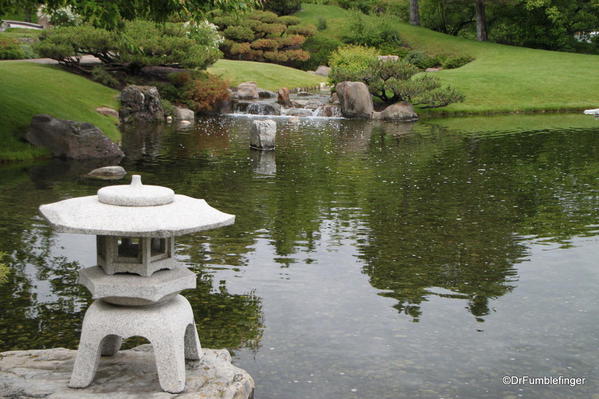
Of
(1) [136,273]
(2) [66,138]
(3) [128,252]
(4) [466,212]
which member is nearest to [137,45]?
(2) [66,138]

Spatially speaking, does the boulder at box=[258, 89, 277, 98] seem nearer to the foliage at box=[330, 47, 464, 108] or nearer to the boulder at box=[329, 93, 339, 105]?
the boulder at box=[329, 93, 339, 105]

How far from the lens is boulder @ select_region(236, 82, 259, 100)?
52.2 meters

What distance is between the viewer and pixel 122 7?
20.4 m

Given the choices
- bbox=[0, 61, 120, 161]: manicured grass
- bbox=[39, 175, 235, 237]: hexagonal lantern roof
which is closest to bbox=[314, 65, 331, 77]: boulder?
bbox=[0, 61, 120, 161]: manicured grass

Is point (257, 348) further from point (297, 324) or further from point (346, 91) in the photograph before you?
point (346, 91)

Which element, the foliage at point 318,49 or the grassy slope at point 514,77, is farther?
the foliage at point 318,49

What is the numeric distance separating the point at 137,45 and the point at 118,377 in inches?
1519

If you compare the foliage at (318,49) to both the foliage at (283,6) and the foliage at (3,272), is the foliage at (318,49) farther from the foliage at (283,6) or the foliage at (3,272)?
the foliage at (3,272)

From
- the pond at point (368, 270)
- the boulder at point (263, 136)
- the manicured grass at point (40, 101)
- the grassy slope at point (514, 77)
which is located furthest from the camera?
the grassy slope at point (514, 77)

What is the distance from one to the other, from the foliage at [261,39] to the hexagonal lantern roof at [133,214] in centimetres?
6096

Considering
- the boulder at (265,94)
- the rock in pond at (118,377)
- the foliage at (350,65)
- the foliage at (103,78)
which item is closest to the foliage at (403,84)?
the foliage at (350,65)

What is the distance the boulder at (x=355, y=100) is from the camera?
150 ft

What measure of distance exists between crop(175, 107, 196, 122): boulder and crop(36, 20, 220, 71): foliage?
400cm

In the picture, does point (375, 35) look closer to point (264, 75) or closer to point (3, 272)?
point (264, 75)
